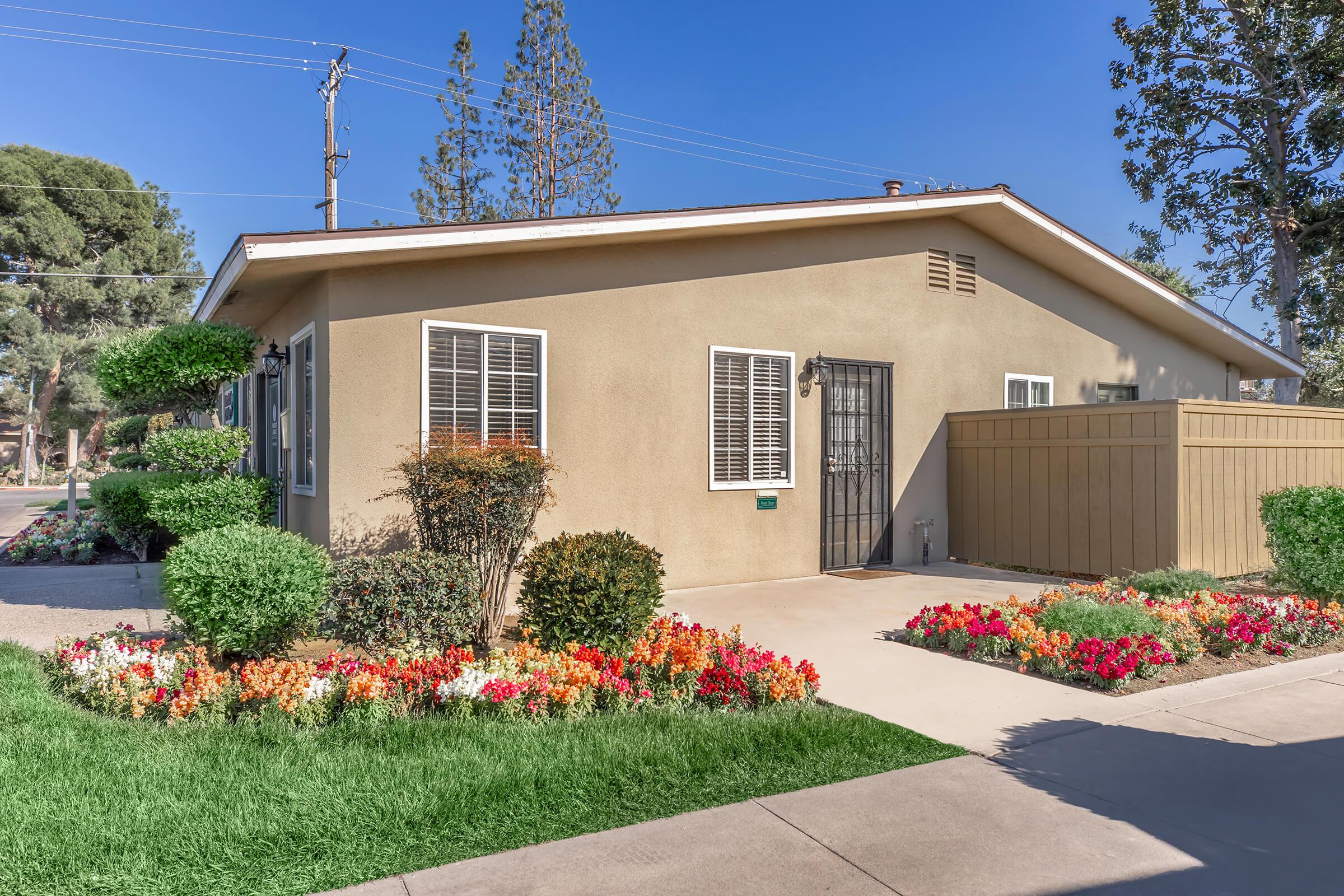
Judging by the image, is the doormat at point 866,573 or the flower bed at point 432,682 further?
the doormat at point 866,573

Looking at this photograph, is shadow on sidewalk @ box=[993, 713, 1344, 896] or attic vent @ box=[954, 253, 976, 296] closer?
shadow on sidewalk @ box=[993, 713, 1344, 896]

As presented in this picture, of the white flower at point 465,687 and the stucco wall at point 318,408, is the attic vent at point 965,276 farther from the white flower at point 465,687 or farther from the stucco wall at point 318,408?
the white flower at point 465,687

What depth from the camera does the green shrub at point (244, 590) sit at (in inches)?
191

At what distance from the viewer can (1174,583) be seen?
705 centimetres

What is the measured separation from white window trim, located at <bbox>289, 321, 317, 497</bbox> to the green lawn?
3.09m

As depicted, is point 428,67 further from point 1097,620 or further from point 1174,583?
point 1097,620

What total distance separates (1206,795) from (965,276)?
316 inches

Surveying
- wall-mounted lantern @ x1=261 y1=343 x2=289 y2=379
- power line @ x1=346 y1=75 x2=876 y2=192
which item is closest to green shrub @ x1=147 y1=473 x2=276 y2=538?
wall-mounted lantern @ x1=261 y1=343 x2=289 y2=379

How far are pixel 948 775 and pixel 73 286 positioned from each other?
117 feet

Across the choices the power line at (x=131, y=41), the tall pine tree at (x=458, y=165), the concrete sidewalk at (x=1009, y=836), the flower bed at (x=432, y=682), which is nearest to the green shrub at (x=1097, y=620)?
the concrete sidewalk at (x=1009, y=836)

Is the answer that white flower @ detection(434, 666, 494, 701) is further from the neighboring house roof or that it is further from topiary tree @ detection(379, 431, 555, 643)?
the neighboring house roof

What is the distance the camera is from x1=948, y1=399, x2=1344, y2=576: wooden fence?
8.39 meters

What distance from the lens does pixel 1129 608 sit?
5824mm

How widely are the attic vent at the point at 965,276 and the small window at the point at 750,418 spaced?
2.94 m
